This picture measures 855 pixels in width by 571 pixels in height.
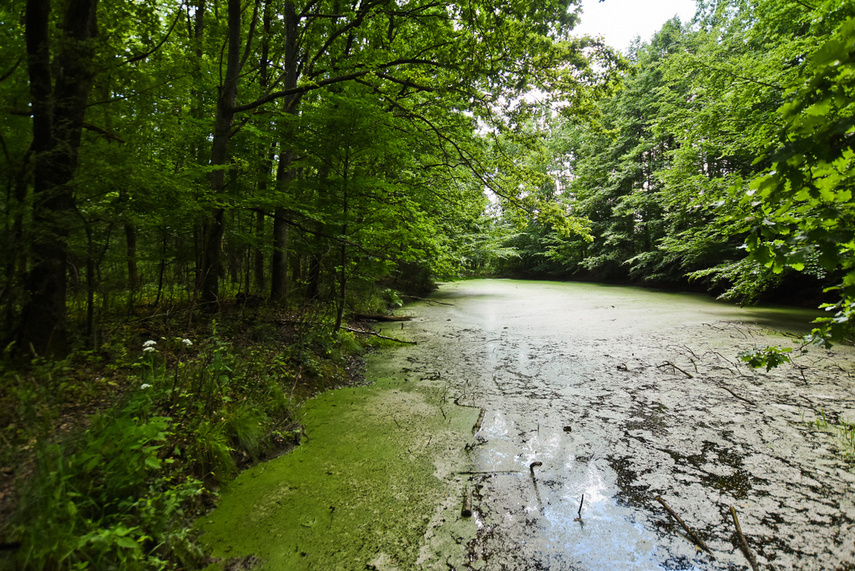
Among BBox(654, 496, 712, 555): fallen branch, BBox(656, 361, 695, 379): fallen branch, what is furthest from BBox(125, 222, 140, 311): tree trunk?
BBox(656, 361, 695, 379): fallen branch

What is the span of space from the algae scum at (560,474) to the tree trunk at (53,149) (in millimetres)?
1991

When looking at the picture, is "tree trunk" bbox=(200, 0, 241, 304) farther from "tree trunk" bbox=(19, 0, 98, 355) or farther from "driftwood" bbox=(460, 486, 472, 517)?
"driftwood" bbox=(460, 486, 472, 517)

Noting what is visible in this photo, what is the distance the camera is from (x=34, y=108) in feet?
8.19

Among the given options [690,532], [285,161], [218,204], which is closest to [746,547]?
[690,532]

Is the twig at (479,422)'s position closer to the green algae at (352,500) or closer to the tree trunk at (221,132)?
the green algae at (352,500)

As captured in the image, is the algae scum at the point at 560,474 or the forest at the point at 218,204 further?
the algae scum at the point at 560,474

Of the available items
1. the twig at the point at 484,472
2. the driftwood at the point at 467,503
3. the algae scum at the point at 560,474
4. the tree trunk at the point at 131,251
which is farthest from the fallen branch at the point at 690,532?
the tree trunk at the point at 131,251

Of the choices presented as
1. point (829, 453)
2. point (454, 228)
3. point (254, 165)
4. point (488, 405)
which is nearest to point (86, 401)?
point (488, 405)

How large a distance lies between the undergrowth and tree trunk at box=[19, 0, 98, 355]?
13.7 inches

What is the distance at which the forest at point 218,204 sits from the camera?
1.30 meters

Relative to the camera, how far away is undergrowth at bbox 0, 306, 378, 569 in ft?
4.27

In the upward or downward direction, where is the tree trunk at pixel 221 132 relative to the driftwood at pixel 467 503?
upward

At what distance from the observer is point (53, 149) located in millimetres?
2492

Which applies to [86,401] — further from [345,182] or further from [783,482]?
[783,482]
